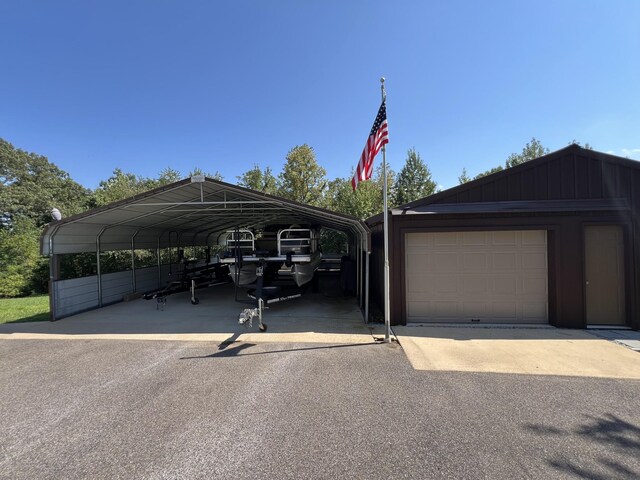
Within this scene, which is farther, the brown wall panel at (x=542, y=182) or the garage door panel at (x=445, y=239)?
the garage door panel at (x=445, y=239)

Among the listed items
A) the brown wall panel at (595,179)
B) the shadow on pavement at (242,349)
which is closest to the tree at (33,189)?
the shadow on pavement at (242,349)

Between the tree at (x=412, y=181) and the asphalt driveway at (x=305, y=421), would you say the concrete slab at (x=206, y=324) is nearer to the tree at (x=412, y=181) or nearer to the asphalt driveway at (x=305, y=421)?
the asphalt driveway at (x=305, y=421)

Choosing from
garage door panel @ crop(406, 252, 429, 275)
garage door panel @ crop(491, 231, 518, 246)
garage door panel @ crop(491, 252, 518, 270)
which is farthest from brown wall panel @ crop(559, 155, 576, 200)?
garage door panel @ crop(406, 252, 429, 275)

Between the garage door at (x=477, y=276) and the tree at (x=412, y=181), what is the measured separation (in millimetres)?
23635

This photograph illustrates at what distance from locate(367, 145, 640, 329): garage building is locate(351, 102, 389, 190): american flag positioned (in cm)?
138

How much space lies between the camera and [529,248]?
720 cm

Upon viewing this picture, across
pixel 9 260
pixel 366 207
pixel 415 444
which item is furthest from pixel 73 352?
pixel 366 207

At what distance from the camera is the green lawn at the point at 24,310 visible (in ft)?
28.1

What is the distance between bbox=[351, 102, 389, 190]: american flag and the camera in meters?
5.95

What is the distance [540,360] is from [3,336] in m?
10.8

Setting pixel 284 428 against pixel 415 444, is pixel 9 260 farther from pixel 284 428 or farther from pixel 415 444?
pixel 415 444

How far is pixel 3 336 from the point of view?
22.4 feet

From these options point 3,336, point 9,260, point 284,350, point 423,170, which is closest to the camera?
point 284,350

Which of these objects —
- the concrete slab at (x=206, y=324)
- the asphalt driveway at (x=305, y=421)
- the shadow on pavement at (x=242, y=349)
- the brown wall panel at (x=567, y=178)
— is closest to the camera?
the asphalt driveway at (x=305, y=421)
